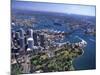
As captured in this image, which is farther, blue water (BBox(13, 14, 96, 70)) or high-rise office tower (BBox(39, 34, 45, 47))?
blue water (BBox(13, 14, 96, 70))

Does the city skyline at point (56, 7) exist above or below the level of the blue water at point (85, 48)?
above

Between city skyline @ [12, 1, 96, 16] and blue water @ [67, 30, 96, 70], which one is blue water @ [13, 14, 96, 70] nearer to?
blue water @ [67, 30, 96, 70]

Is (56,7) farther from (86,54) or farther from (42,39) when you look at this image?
(86,54)

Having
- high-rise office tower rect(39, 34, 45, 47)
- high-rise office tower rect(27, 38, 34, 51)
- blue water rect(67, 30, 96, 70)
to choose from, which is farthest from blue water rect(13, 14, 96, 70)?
high-rise office tower rect(27, 38, 34, 51)

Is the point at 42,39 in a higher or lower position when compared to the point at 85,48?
higher

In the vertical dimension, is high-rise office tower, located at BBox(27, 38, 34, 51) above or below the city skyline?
below

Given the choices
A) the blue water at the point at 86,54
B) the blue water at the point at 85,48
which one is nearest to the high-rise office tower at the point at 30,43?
the blue water at the point at 85,48

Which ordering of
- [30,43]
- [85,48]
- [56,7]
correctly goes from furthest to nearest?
[85,48] → [56,7] → [30,43]

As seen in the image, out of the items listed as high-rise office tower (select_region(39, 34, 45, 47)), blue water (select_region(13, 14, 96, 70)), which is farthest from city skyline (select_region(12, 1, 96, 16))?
high-rise office tower (select_region(39, 34, 45, 47))

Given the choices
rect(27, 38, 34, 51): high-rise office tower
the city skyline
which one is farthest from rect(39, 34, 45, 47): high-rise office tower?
the city skyline

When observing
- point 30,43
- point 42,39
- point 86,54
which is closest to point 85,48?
point 86,54

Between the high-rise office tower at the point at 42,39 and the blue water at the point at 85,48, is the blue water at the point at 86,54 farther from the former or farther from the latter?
the high-rise office tower at the point at 42,39

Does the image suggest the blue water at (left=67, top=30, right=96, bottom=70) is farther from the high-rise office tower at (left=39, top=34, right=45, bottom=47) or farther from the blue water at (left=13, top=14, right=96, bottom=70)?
the high-rise office tower at (left=39, top=34, right=45, bottom=47)

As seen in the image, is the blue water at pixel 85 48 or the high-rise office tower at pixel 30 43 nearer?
the high-rise office tower at pixel 30 43
